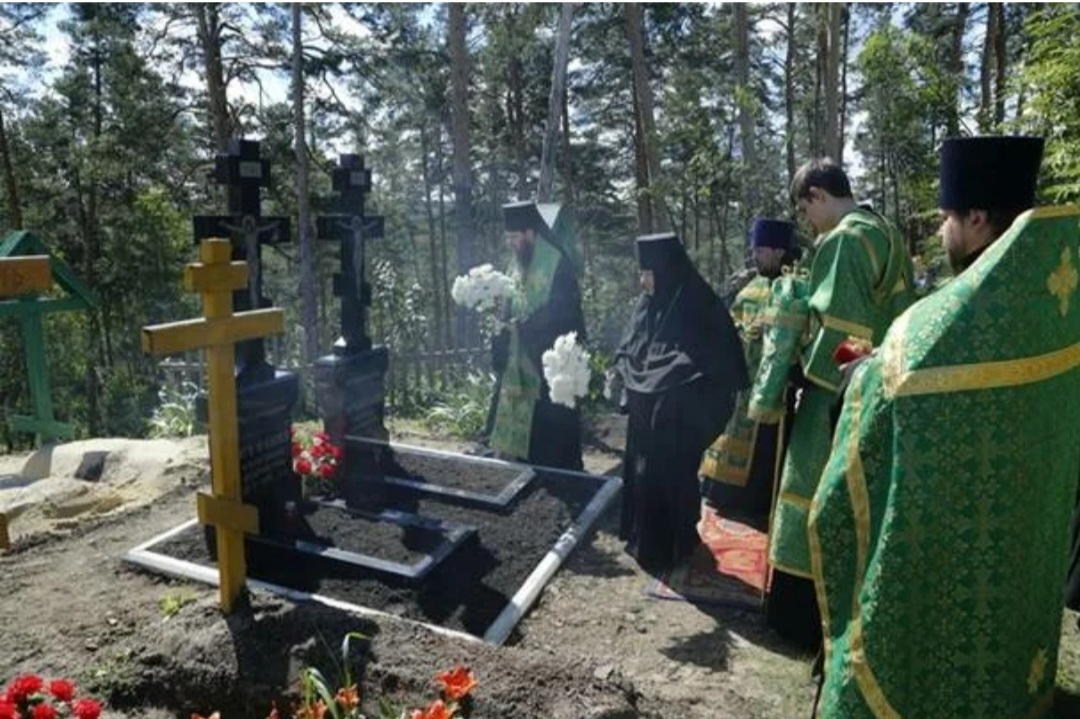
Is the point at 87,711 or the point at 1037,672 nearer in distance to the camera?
the point at 1037,672

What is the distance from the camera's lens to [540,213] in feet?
22.1

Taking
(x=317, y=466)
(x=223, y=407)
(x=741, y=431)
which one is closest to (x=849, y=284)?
(x=741, y=431)

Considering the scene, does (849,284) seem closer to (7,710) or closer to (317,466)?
(7,710)

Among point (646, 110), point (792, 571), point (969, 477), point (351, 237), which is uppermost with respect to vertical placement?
point (646, 110)

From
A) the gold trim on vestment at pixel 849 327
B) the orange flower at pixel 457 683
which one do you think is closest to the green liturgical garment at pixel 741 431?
the gold trim on vestment at pixel 849 327

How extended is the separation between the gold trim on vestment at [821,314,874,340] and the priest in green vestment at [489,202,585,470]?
306 centimetres

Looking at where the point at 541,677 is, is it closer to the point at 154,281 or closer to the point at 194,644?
the point at 194,644

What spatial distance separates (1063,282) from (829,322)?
1.67 m

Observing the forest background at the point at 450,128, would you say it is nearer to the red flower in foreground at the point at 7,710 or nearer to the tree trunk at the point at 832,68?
the tree trunk at the point at 832,68

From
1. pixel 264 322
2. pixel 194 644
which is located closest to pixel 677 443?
pixel 264 322

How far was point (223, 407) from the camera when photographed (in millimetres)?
3871

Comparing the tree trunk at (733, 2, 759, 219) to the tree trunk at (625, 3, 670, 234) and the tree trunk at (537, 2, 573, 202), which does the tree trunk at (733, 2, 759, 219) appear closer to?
the tree trunk at (625, 3, 670, 234)

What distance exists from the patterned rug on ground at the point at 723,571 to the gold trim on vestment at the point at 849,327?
1227mm

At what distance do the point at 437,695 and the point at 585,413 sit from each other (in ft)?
20.2
